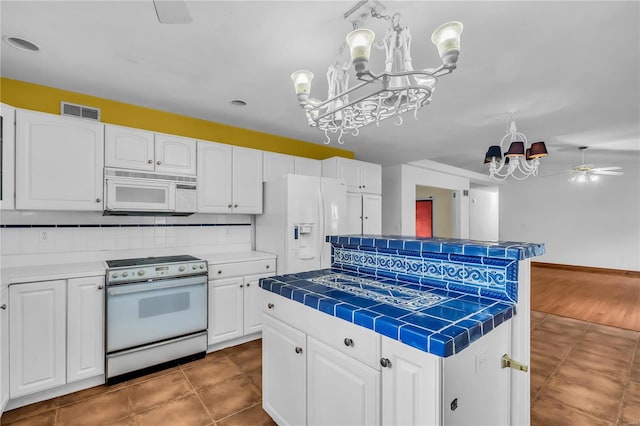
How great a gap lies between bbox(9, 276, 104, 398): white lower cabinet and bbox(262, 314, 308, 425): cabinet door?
1488mm

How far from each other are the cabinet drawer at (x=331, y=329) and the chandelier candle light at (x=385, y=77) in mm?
1094

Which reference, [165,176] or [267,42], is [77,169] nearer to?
[165,176]

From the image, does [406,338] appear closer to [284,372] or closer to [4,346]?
[284,372]

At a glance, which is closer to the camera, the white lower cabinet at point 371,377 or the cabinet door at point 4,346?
the white lower cabinet at point 371,377

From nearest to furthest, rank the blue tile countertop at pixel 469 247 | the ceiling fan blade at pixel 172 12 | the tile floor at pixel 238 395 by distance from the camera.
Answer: the blue tile countertop at pixel 469 247 < the ceiling fan blade at pixel 172 12 < the tile floor at pixel 238 395

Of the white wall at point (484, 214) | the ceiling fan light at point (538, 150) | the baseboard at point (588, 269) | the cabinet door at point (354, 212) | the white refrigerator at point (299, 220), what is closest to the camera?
the white refrigerator at point (299, 220)

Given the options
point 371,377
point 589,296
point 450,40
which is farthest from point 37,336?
point 589,296

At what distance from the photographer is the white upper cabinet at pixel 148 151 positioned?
2688 mm

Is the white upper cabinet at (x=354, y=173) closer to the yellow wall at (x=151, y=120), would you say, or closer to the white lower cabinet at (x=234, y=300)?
the yellow wall at (x=151, y=120)

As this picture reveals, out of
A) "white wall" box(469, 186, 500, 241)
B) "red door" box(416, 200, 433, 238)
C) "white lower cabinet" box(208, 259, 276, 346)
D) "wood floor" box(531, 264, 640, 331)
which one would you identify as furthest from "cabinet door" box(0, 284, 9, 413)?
"white wall" box(469, 186, 500, 241)

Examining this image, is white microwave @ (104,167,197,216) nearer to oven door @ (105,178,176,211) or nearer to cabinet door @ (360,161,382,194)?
oven door @ (105,178,176,211)

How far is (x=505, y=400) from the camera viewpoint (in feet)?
4.82

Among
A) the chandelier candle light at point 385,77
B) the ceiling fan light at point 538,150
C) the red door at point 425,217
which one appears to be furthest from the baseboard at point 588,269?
the chandelier candle light at point 385,77

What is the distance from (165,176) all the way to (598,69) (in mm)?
3748
